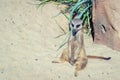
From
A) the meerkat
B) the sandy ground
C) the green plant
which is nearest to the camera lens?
the sandy ground

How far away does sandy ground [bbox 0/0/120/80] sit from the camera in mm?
4777

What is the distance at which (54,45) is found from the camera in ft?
17.7

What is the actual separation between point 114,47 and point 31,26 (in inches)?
52.7

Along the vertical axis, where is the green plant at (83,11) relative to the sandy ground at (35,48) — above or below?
above

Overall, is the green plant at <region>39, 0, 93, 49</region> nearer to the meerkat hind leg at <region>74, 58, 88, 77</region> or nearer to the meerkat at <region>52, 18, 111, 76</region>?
the meerkat at <region>52, 18, 111, 76</region>

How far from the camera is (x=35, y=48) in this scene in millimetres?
5285

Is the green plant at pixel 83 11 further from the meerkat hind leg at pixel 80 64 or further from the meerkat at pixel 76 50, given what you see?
the meerkat hind leg at pixel 80 64

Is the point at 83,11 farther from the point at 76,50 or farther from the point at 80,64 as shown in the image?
the point at 80,64

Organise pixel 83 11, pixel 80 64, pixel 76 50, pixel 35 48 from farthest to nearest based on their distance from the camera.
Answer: pixel 83 11 < pixel 35 48 < pixel 76 50 < pixel 80 64

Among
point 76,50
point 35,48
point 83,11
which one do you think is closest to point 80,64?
point 76,50

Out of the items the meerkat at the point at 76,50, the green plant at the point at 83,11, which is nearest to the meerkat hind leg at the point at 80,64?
the meerkat at the point at 76,50

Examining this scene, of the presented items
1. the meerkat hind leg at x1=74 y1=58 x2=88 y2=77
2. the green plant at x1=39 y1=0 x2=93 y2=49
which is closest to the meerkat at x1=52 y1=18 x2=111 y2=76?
the meerkat hind leg at x1=74 y1=58 x2=88 y2=77

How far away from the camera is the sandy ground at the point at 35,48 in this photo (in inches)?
188

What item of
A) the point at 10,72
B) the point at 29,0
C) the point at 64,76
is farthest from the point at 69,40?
the point at 29,0
